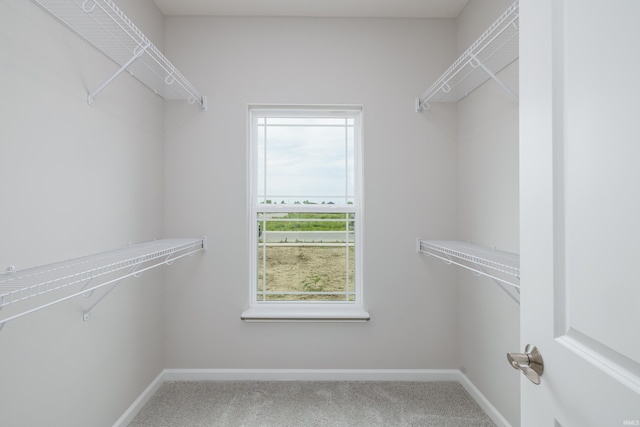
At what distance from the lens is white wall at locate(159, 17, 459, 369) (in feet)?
7.90

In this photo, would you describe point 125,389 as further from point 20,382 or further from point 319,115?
point 319,115

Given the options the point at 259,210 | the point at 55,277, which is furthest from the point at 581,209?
the point at 259,210

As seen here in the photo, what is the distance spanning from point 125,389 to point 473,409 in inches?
79.6

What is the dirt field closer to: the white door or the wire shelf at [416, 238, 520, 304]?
the wire shelf at [416, 238, 520, 304]

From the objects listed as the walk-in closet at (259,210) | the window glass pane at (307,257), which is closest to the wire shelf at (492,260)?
the walk-in closet at (259,210)

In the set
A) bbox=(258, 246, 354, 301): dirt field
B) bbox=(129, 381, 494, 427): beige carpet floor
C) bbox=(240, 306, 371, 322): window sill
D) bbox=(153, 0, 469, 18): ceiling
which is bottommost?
bbox=(129, 381, 494, 427): beige carpet floor

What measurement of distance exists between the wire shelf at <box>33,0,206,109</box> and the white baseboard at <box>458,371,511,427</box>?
2595mm

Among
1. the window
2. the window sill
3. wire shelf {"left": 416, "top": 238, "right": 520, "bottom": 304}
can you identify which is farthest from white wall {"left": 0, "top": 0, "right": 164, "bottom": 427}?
wire shelf {"left": 416, "top": 238, "right": 520, "bottom": 304}

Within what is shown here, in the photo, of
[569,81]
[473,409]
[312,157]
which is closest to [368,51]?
[312,157]

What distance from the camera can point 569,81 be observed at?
25.8 inches

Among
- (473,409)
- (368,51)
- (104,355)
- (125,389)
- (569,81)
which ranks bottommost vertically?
(473,409)

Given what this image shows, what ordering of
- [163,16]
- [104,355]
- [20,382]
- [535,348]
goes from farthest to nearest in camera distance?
[163,16]
[104,355]
[20,382]
[535,348]

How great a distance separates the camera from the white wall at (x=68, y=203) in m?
1.20

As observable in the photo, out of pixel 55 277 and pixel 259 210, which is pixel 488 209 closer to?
pixel 259 210
